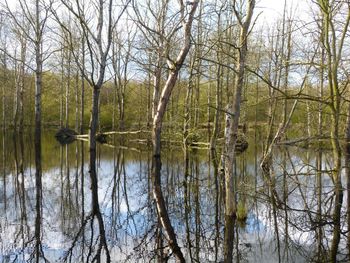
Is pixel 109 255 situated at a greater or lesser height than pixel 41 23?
lesser

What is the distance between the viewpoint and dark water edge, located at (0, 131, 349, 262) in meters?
5.84

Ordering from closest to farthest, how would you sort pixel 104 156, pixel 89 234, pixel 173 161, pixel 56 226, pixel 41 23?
pixel 89 234
pixel 56 226
pixel 173 161
pixel 104 156
pixel 41 23

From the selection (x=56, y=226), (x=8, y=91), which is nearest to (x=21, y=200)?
(x=56, y=226)

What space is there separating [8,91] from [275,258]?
137ft

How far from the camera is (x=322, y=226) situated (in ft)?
23.7

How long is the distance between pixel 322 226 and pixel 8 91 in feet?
135

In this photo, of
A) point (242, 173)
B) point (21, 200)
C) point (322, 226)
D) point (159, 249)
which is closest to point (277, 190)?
point (242, 173)

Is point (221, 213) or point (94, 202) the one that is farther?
point (94, 202)

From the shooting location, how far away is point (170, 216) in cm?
788

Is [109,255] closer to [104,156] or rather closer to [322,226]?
[322,226]

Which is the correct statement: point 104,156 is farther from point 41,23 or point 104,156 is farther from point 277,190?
point 277,190

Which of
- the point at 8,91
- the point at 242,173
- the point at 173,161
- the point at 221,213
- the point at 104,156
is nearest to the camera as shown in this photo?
the point at 221,213

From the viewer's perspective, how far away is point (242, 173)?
45.5ft

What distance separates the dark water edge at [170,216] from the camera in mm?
5836
